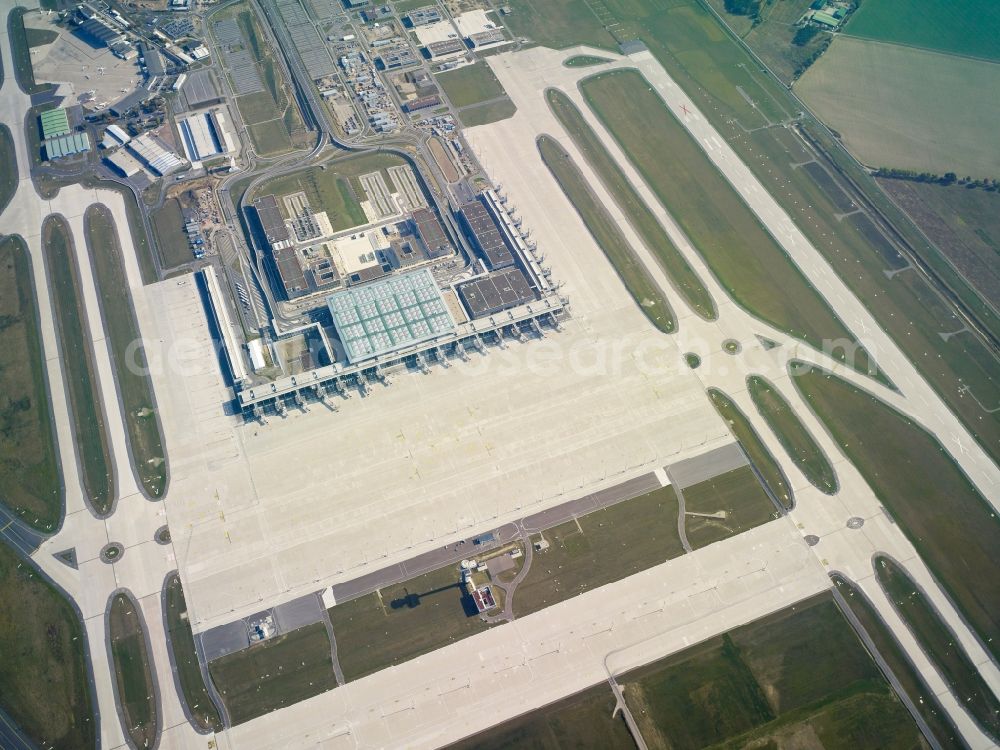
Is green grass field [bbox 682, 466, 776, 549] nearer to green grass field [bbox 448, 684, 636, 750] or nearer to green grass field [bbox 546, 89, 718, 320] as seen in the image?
green grass field [bbox 448, 684, 636, 750]

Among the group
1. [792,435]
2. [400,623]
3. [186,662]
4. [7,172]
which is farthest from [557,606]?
[7,172]

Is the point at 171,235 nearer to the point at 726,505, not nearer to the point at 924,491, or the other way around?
the point at 726,505

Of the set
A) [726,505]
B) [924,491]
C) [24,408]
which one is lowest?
[924,491]

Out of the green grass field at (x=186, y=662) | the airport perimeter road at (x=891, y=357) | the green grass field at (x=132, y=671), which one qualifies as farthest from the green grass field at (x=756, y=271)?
the green grass field at (x=132, y=671)

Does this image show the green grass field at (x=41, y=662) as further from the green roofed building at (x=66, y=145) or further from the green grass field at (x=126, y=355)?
the green roofed building at (x=66, y=145)

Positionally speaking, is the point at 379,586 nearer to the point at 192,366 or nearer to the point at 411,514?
the point at 411,514
